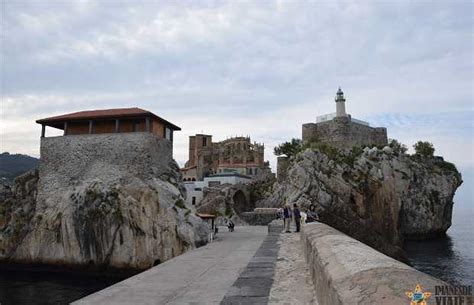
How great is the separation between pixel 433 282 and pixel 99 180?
25.6 meters

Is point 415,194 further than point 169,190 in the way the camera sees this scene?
Yes

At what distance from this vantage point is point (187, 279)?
7.34 meters

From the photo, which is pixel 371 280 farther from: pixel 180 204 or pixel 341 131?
pixel 341 131

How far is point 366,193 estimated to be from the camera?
3338cm

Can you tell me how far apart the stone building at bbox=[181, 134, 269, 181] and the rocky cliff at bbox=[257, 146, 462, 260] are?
2400 cm

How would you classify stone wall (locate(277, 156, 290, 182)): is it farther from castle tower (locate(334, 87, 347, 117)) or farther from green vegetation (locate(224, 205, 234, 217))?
castle tower (locate(334, 87, 347, 117))

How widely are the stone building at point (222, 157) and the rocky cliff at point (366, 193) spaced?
78.8 ft

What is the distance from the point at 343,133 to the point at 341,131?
36 cm

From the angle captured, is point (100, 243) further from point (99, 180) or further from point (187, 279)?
point (187, 279)

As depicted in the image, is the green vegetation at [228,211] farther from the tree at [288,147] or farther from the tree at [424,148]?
the tree at [424,148]

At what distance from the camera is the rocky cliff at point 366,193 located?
2910 centimetres

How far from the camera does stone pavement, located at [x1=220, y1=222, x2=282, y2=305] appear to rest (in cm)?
534

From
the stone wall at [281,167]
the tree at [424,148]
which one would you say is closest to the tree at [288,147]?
the stone wall at [281,167]

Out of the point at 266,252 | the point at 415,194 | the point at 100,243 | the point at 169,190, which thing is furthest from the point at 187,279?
the point at 415,194
